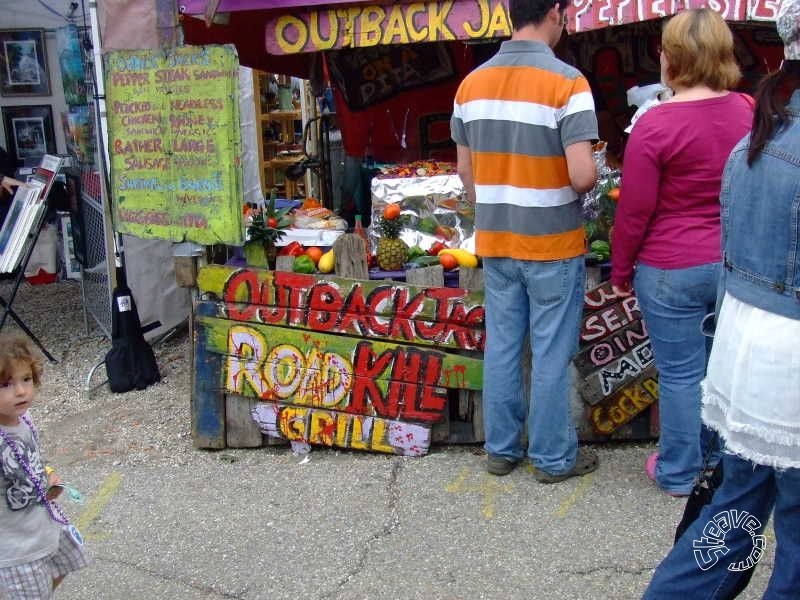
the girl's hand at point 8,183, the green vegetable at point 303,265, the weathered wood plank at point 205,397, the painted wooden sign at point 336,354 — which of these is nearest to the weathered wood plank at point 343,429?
the painted wooden sign at point 336,354

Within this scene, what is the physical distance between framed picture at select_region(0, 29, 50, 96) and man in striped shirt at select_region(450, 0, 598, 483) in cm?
607

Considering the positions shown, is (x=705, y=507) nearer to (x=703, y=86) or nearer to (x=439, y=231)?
(x=703, y=86)

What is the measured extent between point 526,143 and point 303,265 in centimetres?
130

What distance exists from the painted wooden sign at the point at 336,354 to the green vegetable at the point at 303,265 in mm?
80

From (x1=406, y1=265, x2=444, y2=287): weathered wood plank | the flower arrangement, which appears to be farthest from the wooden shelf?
(x1=406, y1=265, x2=444, y2=287): weathered wood plank

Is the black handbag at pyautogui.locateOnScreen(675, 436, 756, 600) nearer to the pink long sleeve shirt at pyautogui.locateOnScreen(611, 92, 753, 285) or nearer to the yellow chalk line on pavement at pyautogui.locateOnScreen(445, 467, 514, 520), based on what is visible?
the pink long sleeve shirt at pyautogui.locateOnScreen(611, 92, 753, 285)

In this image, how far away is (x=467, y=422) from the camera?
416cm

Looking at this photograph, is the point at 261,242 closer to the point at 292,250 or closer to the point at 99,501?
the point at 292,250

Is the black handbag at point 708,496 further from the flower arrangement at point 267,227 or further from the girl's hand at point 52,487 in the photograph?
the flower arrangement at point 267,227

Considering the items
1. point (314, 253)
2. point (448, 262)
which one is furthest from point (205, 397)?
point (448, 262)

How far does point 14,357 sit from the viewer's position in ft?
7.81

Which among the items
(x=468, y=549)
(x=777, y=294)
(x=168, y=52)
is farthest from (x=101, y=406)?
(x=777, y=294)

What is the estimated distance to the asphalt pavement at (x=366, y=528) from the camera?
3102mm

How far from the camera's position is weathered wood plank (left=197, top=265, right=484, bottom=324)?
3.94m
